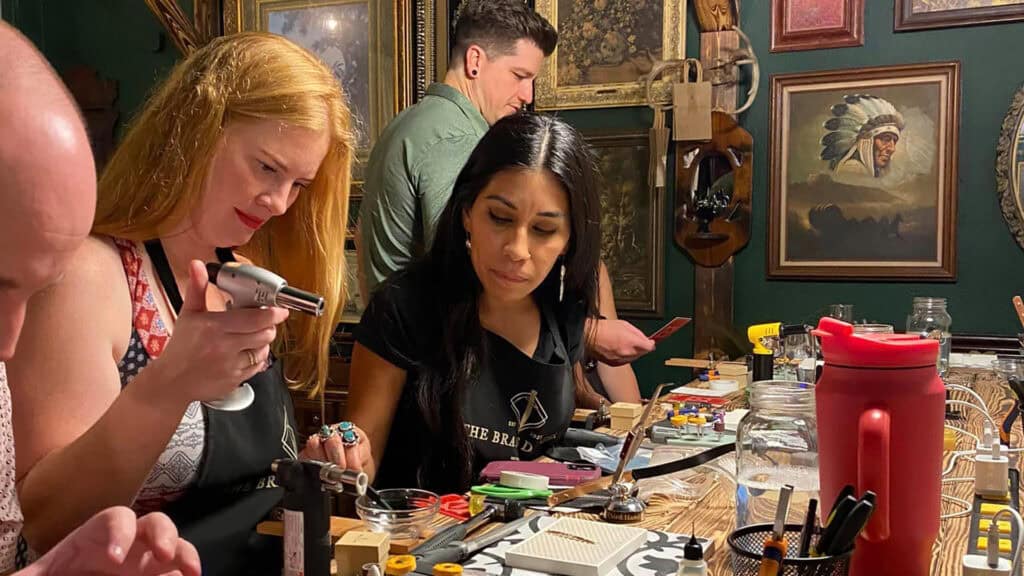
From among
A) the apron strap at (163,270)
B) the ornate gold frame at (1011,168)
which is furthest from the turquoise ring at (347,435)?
the ornate gold frame at (1011,168)

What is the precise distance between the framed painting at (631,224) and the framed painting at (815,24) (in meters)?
0.76

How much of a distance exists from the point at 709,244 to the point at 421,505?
2963 millimetres

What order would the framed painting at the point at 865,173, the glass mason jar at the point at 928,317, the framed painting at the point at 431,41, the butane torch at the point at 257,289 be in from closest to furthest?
the butane torch at the point at 257,289 → the glass mason jar at the point at 928,317 → the framed painting at the point at 865,173 → the framed painting at the point at 431,41

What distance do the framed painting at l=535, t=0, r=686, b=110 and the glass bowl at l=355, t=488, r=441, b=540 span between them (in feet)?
10.0

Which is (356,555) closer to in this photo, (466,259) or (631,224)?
(466,259)

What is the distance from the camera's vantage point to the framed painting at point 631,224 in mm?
3984

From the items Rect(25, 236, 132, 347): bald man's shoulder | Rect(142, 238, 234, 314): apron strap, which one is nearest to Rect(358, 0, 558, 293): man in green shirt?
Rect(142, 238, 234, 314): apron strap

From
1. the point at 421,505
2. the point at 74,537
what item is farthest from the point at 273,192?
the point at 74,537

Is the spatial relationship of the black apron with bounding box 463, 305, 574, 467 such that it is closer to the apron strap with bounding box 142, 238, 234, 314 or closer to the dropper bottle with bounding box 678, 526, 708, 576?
the apron strap with bounding box 142, 238, 234, 314

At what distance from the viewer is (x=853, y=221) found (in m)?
3.72

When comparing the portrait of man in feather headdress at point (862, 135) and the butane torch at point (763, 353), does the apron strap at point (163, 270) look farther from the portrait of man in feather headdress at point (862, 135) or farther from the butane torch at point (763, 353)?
the portrait of man in feather headdress at point (862, 135)

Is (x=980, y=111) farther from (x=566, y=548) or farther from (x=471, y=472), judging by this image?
(x=566, y=548)

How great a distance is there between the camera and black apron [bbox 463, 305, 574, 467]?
182cm

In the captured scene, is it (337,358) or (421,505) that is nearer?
(421,505)
